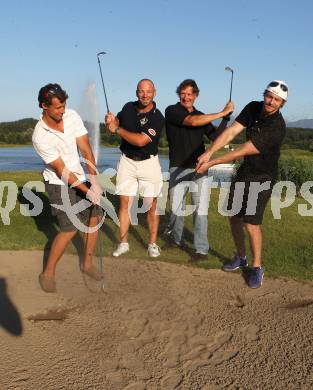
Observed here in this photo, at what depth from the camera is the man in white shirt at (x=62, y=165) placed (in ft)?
16.8

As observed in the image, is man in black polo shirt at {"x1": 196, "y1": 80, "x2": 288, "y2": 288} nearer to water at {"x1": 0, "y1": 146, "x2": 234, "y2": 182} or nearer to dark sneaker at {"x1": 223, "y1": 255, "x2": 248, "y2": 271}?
dark sneaker at {"x1": 223, "y1": 255, "x2": 248, "y2": 271}

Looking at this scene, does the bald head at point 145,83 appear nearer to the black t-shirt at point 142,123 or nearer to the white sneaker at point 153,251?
the black t-shirt at point 142,123

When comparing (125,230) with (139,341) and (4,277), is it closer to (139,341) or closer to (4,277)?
(4,277)

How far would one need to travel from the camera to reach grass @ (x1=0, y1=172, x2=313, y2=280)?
6.88m

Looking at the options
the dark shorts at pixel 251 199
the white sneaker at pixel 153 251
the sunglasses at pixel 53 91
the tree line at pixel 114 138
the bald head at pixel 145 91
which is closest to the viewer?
the sunglasses at pixel 53 91

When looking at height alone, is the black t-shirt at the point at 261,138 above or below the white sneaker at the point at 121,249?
above

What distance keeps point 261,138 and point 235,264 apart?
193 centimetres

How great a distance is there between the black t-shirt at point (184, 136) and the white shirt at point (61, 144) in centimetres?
180

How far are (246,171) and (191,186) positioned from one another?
1.21 metres

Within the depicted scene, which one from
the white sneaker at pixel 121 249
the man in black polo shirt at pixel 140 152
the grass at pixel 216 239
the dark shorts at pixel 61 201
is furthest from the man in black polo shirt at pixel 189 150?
the dark shorts at pixel 61 201

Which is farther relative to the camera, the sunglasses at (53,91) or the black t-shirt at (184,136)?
the black t-shirt at (184,136)

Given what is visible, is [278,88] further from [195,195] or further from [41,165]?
[41,165]

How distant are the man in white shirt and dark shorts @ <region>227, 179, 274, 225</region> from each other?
1.80 meters

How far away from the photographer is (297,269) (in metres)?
6.63
